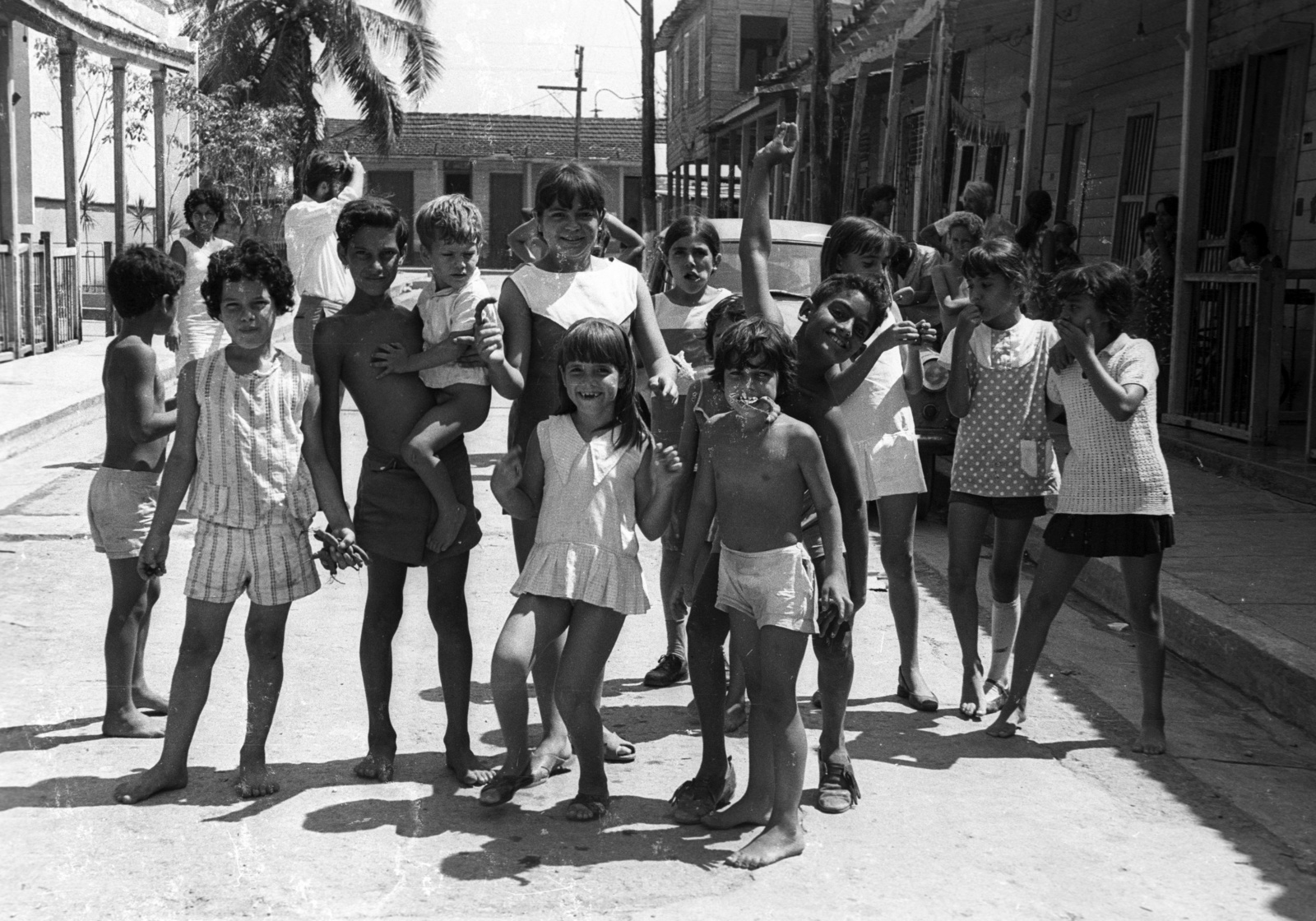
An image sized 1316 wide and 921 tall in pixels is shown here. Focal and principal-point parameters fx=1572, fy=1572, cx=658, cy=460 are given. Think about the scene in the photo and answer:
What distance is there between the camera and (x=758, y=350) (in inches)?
165

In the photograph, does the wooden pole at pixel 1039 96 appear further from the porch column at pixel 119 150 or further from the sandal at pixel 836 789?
the porch column at pixel 119 150

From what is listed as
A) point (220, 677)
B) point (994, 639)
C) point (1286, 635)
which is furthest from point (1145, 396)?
point (220, 677)

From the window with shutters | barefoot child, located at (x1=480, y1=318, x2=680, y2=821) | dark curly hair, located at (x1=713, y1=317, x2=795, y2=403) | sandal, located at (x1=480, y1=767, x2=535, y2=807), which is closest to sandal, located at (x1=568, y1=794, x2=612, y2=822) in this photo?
barefoot child, located at (x1=480, y1=318, x2=680, y2=821)

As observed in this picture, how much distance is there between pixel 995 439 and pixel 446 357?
80.7 inches

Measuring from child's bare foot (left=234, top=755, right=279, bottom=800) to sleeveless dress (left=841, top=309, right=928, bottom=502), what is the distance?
2.19 meters

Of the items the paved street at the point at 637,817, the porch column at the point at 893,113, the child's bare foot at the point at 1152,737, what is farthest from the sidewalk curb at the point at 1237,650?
the porch column at the point at 893,113

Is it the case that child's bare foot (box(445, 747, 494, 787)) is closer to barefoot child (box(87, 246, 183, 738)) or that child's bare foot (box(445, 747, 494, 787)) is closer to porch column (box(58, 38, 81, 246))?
barefoot child (box(87, 246, 183, 738))

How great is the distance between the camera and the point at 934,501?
32.9 feet

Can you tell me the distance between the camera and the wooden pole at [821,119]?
19.6 m

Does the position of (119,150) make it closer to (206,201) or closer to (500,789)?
(206,201)

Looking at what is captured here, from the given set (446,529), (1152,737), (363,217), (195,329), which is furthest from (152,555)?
(195,329)

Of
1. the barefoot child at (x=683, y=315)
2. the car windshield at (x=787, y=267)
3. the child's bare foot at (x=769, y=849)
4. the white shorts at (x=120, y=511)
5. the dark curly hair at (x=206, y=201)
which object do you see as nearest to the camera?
the child's bare foot at (x=769, y=849)

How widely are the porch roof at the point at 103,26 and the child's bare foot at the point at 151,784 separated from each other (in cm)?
1401

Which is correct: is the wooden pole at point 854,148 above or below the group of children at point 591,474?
above
